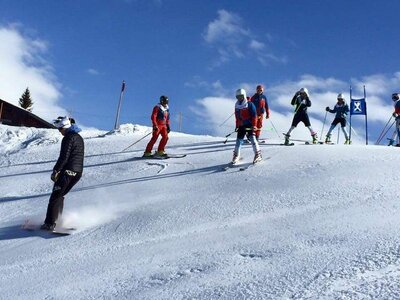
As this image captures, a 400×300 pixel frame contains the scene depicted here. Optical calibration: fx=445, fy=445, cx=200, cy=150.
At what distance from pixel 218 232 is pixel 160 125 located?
22.4 feet

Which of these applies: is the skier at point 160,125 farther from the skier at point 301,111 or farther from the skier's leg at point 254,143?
the skier at point 301,111

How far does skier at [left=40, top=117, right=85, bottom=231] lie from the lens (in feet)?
22.0

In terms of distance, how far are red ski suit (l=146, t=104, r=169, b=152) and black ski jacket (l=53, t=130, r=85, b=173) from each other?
5.06m

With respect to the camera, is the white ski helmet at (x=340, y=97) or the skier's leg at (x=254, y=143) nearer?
the skier's leg at (x=254, y=143)

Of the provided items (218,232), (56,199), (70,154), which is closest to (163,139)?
(70,154)

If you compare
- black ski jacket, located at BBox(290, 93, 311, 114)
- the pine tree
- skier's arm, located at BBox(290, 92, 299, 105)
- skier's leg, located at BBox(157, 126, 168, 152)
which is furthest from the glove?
the pine tree

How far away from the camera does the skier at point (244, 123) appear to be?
10.0m

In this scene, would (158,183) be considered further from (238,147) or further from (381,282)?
(381,282)

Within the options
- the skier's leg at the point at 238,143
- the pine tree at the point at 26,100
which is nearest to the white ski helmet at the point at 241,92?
the skier's leg at the point at 238,143

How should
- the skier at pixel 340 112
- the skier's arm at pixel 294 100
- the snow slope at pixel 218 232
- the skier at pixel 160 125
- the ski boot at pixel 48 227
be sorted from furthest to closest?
the skier at pixel 340 112 → the skier's arm at pixel 294 100 → the skier at pixel 160 125 → the ski boot at pixel 48 227 → the snow slope at pixel 218 232

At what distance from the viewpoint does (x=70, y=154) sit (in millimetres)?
6945

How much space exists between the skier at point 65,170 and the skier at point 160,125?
5.00 metres

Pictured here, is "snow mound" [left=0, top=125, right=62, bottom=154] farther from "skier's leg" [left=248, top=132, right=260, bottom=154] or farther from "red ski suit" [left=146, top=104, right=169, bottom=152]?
"skier's leg" [left=248, top=132, right=260, bottom=154]

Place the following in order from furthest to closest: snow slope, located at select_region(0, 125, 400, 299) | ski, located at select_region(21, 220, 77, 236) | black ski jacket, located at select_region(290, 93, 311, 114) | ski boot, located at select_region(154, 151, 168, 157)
→ black ski jacket, located at select_region(290, 93, 311, 114) < ski boot, located at select_region(154, 151, 168, 157) < ski, located at select_region(21, 220, 77, 236) < snow slope, located at select_region(0, 125, 400, 299)
